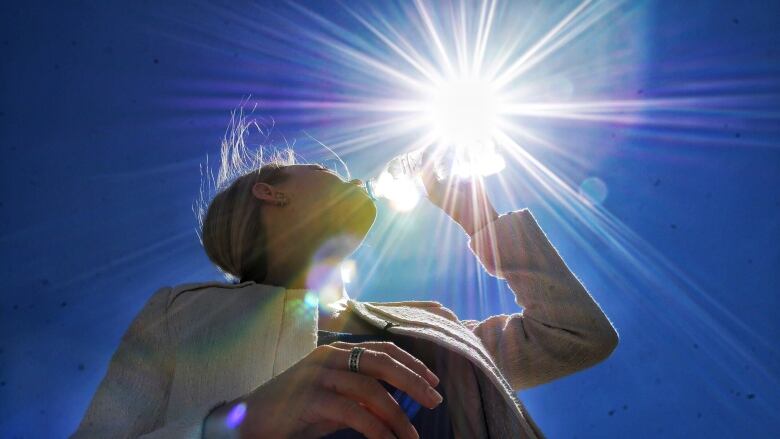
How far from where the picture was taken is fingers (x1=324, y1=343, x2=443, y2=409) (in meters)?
0.67

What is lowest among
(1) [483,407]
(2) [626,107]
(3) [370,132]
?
(1) [483,407]

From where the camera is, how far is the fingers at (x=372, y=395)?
646 mm

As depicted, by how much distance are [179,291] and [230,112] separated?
2.16 metres


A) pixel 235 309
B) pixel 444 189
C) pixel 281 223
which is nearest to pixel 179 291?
pixel 235 309

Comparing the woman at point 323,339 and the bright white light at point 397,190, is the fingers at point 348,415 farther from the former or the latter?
the bright white light at point 397,190

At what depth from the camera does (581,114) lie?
3.21 m

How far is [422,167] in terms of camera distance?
6.38ft

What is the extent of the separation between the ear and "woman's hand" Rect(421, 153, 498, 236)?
526mm

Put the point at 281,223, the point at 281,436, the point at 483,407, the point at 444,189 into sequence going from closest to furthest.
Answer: the point at 281,436, the point at 483,407, the point at 281,223, the point at 444,189

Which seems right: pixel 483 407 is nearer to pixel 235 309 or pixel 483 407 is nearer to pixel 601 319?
pixel 601 319

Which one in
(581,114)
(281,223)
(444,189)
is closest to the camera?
(281,223)

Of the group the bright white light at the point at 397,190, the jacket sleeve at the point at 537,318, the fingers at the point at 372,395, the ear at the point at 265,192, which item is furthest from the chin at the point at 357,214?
the fingers at the point at 372,395

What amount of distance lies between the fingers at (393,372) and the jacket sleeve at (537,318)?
2.69 feet

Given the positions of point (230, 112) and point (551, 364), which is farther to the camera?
point (230, 112)
